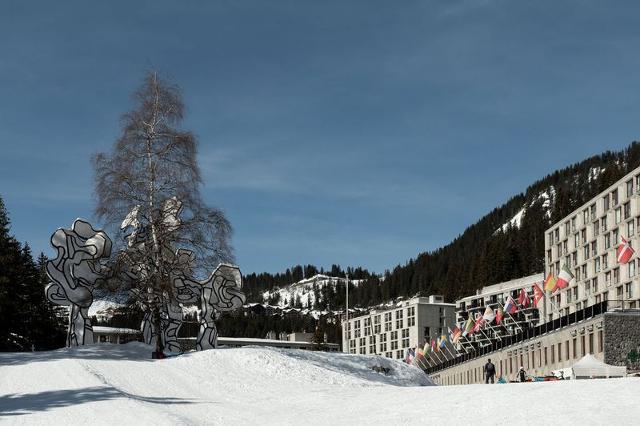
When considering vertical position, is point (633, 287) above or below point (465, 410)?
above

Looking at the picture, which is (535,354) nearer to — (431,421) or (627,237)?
(627,237)

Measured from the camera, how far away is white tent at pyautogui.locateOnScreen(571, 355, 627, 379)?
49.6 m

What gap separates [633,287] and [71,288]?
61.9 m

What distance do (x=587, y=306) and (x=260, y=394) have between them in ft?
242

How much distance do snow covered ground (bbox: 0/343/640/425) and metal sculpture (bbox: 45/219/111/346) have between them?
2638 mm

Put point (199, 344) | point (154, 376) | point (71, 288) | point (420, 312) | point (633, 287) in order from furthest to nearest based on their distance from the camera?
point (420, 312) → point (633, 287) → point (199, 344) → point (71, 288) → point (154, 376)

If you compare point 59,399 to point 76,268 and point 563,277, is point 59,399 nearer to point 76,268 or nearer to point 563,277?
point 76,268

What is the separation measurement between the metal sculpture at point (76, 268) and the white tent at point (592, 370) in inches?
1011

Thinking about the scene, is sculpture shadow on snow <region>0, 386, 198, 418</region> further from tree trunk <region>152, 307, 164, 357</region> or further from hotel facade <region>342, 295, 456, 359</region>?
hotel facade <region>342, 295, 456, 359</region>

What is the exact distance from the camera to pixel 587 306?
10088cm

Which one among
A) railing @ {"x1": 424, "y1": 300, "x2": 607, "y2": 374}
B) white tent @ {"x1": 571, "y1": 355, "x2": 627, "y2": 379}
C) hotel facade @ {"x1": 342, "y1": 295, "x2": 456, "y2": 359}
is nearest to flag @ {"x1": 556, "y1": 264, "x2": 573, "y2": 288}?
railing @ {"x1": 424, "y1": 300, "x2": 607, "y2": 374}

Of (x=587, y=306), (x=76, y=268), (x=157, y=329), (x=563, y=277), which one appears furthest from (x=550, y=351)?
(x=76, y=268)

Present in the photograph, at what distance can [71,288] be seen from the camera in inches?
1813

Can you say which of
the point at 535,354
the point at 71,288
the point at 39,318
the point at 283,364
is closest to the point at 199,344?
the point at 71,288
